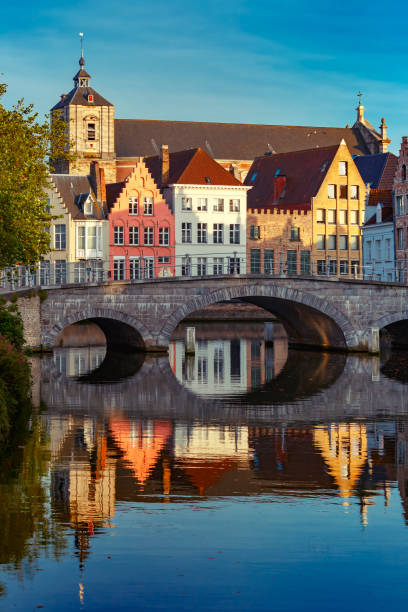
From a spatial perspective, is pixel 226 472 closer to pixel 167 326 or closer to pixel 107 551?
pixel 107 551

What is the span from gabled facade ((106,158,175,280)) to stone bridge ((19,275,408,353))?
27.6 meters

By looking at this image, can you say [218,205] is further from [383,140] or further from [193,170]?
[383,140]

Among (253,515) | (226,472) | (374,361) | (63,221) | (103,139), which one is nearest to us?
(253,515)

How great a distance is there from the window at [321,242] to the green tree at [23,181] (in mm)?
47711

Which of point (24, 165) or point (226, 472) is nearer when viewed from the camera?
point (226, 472)

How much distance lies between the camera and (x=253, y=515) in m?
17.9

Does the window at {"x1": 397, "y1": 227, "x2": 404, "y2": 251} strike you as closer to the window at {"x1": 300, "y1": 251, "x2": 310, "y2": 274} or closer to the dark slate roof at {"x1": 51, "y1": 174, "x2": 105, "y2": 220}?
the window at {"x1": 300, "y1": 251, "x2": 310, "y2": 274}

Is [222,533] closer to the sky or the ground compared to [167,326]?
closer to the ground

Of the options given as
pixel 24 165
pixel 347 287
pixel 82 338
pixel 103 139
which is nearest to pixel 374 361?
pixel 347 287

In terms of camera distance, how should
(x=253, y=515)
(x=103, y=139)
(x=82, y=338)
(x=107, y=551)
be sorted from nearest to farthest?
(x=107, y=551)
(x=253, y=515)
(x=82, y=338)
(x=103, y=139)

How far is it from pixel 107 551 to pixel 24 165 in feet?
127

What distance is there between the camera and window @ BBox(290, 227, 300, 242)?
101m

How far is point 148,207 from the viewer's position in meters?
91.2

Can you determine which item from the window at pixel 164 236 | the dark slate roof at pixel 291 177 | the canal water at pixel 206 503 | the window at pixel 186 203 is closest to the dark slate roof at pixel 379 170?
the dark slate roof at pixel 291 177
